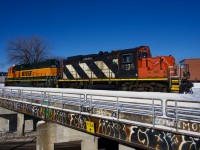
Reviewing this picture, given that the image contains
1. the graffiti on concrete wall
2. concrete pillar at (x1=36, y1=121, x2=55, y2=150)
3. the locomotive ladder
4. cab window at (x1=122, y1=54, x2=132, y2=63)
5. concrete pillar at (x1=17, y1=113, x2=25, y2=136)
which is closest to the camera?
the graffiti on concrete wall

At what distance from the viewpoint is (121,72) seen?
19.2 metres

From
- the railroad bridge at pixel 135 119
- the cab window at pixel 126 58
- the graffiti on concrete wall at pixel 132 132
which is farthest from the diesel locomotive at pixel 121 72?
the graffiti on concrete wall at pixel 132 132

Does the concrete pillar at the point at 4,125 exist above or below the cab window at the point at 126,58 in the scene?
below

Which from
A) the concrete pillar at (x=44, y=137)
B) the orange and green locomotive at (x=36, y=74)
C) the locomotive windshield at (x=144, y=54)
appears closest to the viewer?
the concrete pillar at (x=44, y=137)

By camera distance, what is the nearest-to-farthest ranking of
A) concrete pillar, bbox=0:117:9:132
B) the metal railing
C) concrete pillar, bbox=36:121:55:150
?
the metal railing < concrete pillar, bbox=36:121:55:150 < concrete pillar, bbox=0:117:9:132

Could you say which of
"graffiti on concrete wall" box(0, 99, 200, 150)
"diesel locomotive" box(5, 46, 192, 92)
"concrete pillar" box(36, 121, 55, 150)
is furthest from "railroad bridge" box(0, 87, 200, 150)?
"diesel locomotive" box(5, 46, 192, 92)

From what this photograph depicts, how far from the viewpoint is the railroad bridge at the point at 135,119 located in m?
5.74

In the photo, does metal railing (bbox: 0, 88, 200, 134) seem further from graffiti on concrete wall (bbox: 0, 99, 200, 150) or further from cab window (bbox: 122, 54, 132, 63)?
cab window (bbox: 122, 54, 132, 63)

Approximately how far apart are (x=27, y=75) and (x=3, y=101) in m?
13.4

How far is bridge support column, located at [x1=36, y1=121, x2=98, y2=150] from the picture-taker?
10125 mm

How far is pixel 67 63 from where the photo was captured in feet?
82.5

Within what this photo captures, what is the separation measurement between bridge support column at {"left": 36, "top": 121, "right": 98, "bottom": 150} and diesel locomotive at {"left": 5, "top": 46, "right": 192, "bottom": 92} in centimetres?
713

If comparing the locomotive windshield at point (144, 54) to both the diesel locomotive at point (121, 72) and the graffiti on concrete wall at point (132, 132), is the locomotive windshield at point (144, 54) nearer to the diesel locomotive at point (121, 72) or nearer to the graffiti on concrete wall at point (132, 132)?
the diesel locomotive at point (121, 72)

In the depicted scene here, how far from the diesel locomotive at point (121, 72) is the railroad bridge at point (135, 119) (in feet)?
25.0
